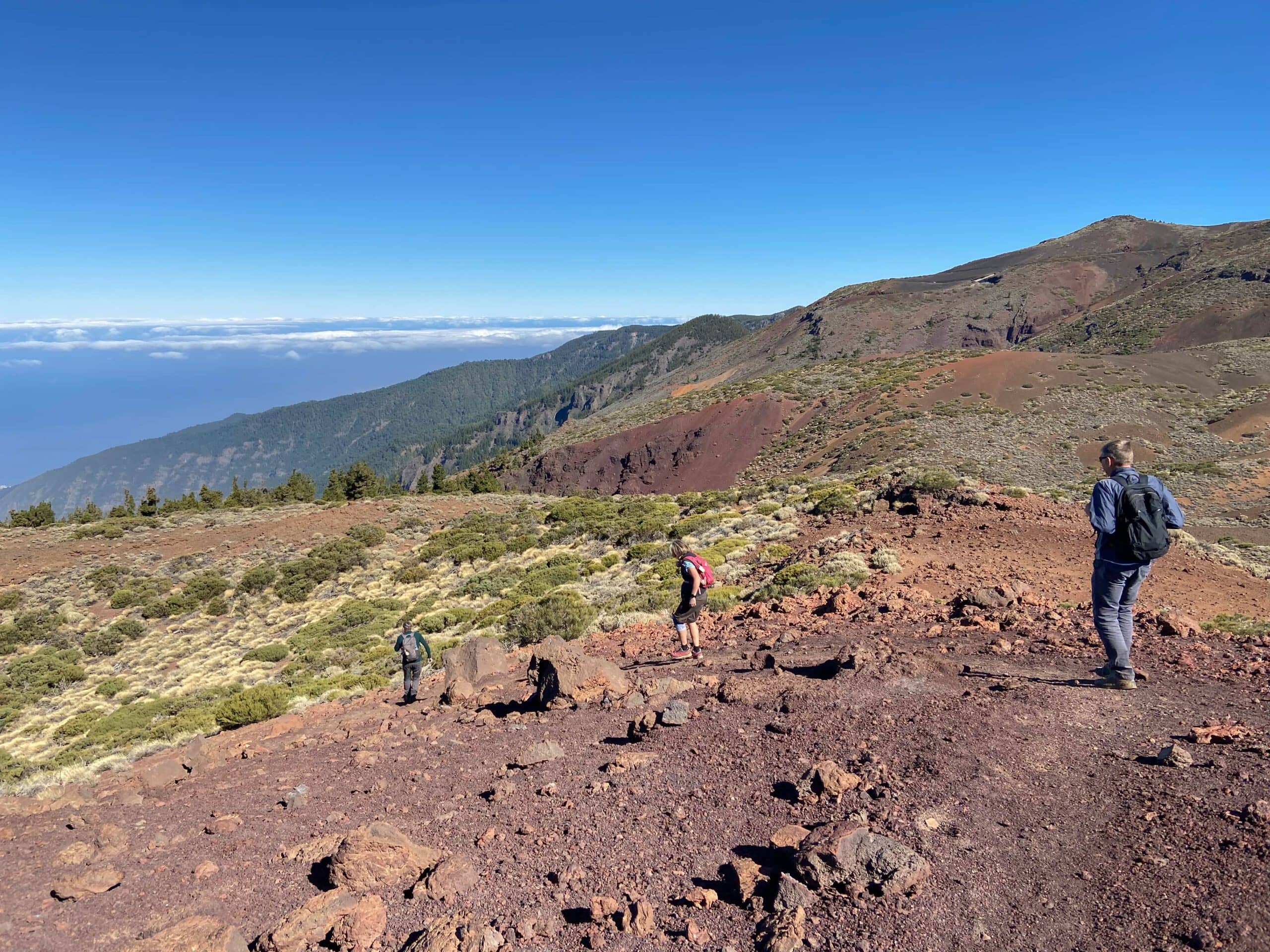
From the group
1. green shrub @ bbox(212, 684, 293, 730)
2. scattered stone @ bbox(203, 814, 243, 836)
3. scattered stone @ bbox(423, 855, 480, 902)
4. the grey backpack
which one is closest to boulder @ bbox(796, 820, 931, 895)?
scattered stone @ bbox(423, 855, 480, 902)

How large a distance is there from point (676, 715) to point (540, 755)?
1321 mm

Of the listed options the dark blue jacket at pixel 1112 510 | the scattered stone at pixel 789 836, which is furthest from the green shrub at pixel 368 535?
the dark blue jacket at pixel 1112 510

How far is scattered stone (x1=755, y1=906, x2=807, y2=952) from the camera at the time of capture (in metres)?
3.23

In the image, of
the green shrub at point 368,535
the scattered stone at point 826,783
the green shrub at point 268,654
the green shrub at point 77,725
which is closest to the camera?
the scattered stone at point 826,783

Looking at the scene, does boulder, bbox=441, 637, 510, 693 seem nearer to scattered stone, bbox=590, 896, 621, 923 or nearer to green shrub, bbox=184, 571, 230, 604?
scattered stone, bbox=590, 896, 621, 923

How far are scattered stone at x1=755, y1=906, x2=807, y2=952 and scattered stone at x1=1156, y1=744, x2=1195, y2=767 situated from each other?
2705 mm

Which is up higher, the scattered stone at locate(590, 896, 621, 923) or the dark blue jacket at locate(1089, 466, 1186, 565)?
the dark blue jacket at locate(1089, 466, 1186, 565)

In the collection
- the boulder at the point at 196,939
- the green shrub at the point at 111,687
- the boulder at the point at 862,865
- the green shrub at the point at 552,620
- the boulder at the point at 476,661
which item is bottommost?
the green shrub at the point at 111,687

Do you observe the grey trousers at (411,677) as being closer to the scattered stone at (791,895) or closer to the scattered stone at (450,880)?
the scattered stone at (450,880)

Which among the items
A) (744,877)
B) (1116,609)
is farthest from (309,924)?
(1116,609)

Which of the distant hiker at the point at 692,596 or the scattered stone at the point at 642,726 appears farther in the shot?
the distant hiker at the point at 692,596

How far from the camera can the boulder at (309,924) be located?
12.9ft

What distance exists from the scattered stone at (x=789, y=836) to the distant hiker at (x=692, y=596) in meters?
4.05

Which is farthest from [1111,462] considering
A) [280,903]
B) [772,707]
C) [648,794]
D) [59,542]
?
[59,542]
